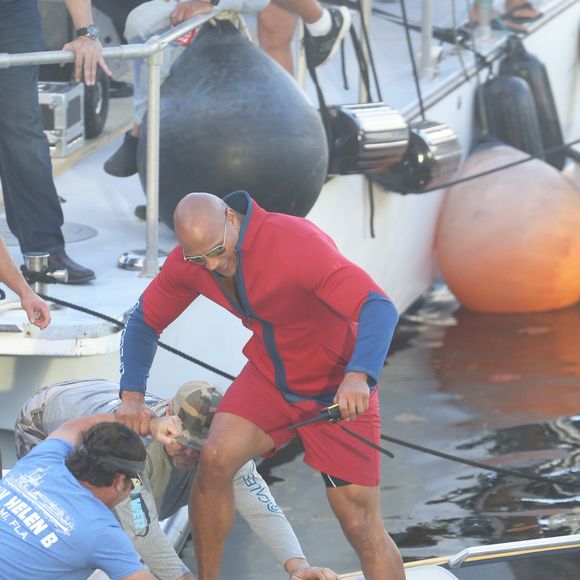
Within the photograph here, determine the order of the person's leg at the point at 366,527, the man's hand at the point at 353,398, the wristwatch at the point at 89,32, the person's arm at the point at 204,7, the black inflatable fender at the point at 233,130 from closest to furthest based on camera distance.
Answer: the man's hand at the point at 353,398 → the person's leg at the point at 366,527 → the wristwatch at the point at 89,32 → the black inflatable fender at the point at 233,130 → the person's arm at the point at 204,7

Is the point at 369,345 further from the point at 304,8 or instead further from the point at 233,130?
the point at 304,8

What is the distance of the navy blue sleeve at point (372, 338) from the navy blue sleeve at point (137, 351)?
759 mm

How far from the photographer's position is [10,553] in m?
3.33

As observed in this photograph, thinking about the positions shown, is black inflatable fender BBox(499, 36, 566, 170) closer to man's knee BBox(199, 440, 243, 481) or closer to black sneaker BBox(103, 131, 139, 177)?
black sneaker BBox(103, 131, 139, 177)

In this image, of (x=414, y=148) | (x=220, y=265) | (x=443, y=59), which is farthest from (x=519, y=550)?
(x=443, y=59)

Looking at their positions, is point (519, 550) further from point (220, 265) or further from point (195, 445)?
point (220, 265)

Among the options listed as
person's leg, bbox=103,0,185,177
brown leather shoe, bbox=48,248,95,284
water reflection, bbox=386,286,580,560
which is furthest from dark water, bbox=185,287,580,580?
person's leg, bbox=103,0,185,177

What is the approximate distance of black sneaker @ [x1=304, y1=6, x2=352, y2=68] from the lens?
664cm

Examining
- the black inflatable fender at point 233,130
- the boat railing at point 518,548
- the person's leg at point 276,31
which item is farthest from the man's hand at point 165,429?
the person's leg at point 276,31

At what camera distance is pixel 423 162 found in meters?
7.76

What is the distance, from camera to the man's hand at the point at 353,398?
145 inches

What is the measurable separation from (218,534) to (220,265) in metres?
0.85

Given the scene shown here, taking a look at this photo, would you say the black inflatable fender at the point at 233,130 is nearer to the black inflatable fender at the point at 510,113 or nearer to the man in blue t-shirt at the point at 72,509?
the man in blue t-shirt at the point at 72,509

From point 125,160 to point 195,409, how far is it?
231 cm
